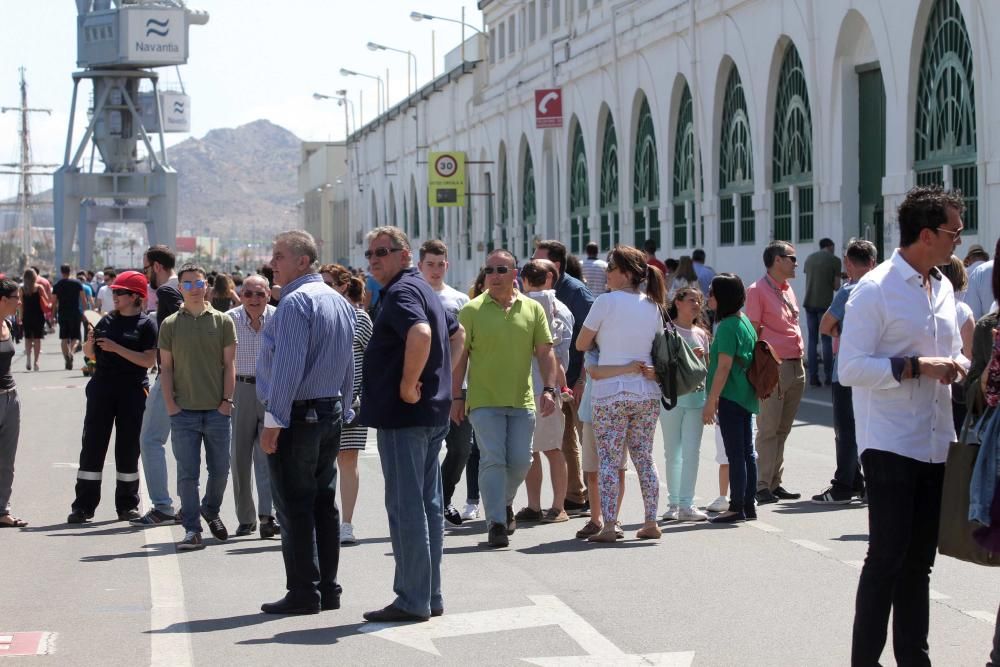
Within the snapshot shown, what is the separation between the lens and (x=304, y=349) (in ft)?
26.7

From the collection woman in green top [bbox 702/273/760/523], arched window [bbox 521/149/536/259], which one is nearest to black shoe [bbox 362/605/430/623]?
woman in green top [bbox 702/273/760/523]

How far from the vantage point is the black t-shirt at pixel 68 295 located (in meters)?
31.9

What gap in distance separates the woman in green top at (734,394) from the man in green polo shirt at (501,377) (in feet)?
4.77

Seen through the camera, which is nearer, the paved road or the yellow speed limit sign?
the paved road

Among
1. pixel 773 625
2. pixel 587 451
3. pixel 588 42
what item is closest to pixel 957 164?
pixel 587 451

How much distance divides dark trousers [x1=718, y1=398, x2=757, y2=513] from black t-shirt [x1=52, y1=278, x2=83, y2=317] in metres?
22.9

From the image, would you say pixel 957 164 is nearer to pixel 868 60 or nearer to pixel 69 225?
pixel 868 60

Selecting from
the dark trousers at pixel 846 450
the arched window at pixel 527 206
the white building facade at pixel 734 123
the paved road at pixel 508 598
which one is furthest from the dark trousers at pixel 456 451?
the arched window at pixel 527 206

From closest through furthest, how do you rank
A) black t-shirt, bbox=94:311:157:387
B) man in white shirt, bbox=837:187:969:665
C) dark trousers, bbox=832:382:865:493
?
man in white shirt, bbox=837:187:969:665 → black t-shirt, bbox=94:311:157:387 → dark trousers, bbox=832:382:865:493

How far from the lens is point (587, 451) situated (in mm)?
10867

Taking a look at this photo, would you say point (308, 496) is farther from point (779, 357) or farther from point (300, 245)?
point (779, 357)

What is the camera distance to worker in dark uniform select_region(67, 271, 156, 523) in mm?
11578

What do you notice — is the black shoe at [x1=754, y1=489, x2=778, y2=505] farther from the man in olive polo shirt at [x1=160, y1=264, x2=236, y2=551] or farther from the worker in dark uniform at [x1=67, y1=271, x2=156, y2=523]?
the worker in dark uniform at [x1=67, y1=271, x2=156, y2=523]

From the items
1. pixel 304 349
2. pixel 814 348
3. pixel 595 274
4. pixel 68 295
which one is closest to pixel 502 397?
pixel 304 349
